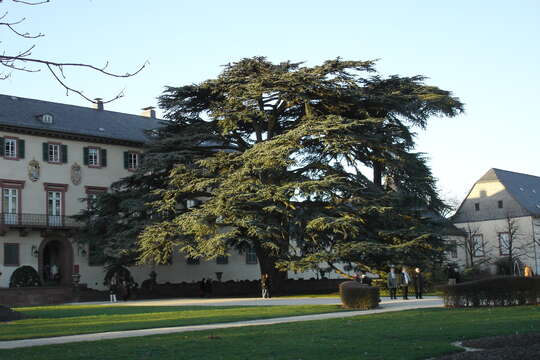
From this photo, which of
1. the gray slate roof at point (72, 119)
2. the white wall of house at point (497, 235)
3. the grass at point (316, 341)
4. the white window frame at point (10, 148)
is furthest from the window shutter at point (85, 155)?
the white wall of house at point (497, 235)

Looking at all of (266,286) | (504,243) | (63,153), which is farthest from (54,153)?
(504,243)

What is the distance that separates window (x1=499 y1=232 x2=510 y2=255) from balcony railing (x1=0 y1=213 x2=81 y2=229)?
40.7 metres

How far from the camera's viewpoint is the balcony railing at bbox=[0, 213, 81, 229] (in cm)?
4538

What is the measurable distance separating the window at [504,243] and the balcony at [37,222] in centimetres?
4067

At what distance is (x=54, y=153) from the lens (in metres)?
48.4

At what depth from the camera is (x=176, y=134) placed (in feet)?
146

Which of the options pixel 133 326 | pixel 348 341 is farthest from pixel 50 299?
pixel 348 341

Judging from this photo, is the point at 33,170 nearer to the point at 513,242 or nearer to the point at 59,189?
the point at 59,189

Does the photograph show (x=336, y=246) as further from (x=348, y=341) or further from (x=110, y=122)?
(x=348, y=341)

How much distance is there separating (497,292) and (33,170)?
104 feet

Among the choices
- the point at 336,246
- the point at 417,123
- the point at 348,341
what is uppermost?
the point at 417,123

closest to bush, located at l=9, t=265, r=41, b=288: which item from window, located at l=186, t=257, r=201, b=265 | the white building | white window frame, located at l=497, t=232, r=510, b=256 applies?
window, located at l=186, t=257, r=201, b=265

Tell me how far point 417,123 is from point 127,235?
54.4 feet

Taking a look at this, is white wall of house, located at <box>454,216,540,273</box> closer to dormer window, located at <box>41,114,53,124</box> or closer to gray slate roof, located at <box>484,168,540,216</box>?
gray slate roof, located at <box>484,168,540,216</box>
